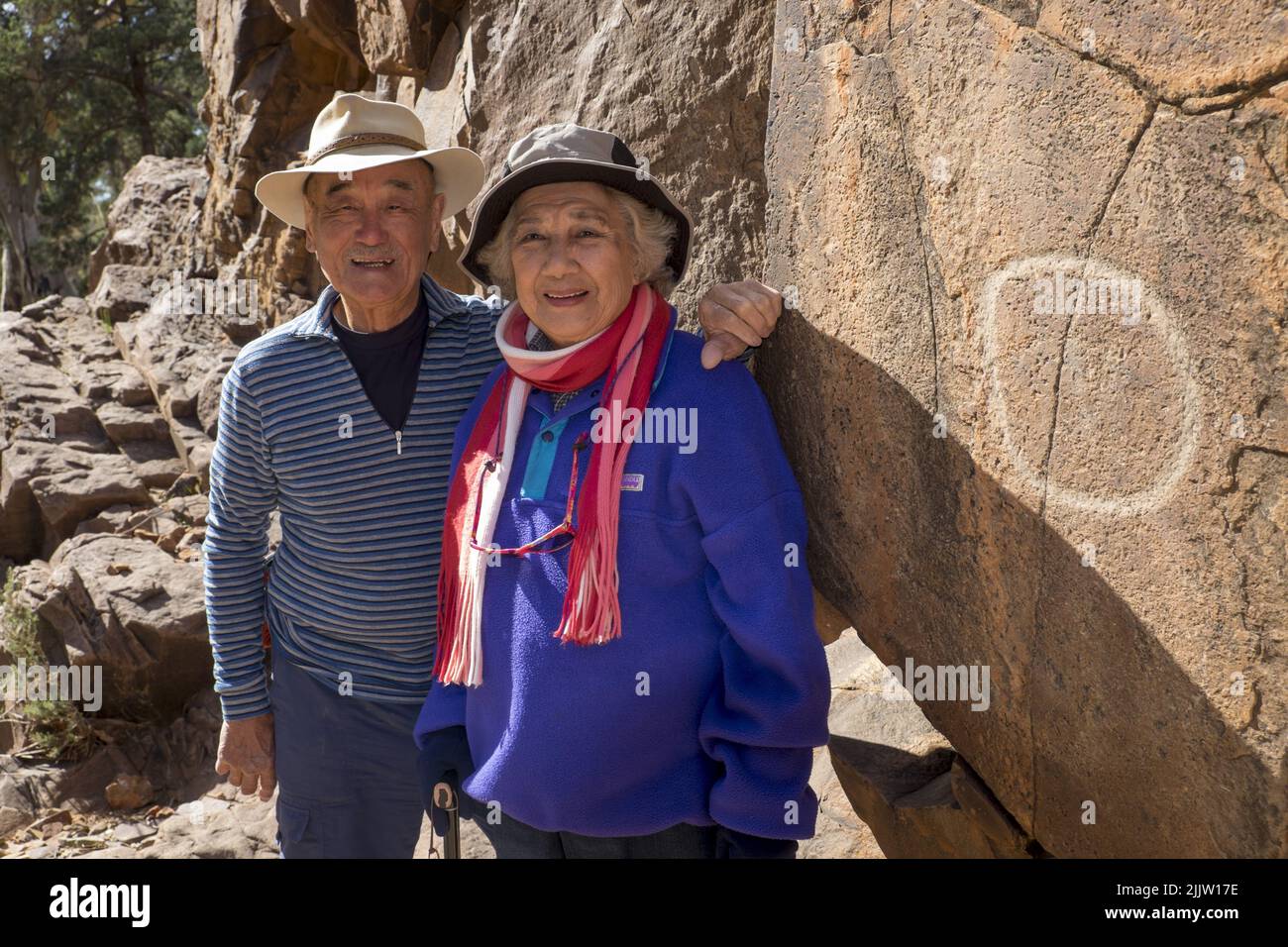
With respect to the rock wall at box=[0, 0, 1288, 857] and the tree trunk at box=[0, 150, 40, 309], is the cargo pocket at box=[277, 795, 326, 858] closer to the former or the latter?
the rock wall at box=[0, 0, 1288, 857]

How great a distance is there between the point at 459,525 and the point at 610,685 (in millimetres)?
512

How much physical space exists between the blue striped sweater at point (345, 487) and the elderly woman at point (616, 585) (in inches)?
15.2

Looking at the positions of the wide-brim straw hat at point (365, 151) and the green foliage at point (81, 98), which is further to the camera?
the green foliage at point (81, 98)

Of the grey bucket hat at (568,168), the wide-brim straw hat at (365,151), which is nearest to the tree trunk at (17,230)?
the wide-brim straw hat at (365,151)

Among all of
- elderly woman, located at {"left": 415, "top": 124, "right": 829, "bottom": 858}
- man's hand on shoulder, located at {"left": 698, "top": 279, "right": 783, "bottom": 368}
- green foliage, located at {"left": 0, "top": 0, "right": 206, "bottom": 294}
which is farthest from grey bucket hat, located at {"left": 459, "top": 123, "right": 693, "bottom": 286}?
green foliage, located at {"left": 0, "top": 0, "right": 206, "bottom": 294}

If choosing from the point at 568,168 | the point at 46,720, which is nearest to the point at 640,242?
the point at 568,168

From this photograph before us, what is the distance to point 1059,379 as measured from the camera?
2.34 meters

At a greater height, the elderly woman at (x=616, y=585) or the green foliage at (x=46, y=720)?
the elderly woman at (x=616, y=585)

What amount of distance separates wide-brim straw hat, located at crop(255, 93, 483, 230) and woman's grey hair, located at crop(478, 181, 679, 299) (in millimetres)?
465

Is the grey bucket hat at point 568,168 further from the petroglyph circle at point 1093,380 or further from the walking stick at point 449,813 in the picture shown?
the walking stick at point 449,813

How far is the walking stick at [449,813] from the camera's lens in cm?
249

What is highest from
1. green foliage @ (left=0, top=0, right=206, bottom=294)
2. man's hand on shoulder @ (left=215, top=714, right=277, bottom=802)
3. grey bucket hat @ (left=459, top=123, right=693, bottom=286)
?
green foliage @ (left=0, top=0, right=206, bottom=294)

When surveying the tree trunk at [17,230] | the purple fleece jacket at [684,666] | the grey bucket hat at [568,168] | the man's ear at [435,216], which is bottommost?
the purple fleece jacket at [684,666]

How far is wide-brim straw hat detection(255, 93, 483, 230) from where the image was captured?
9.77ft
